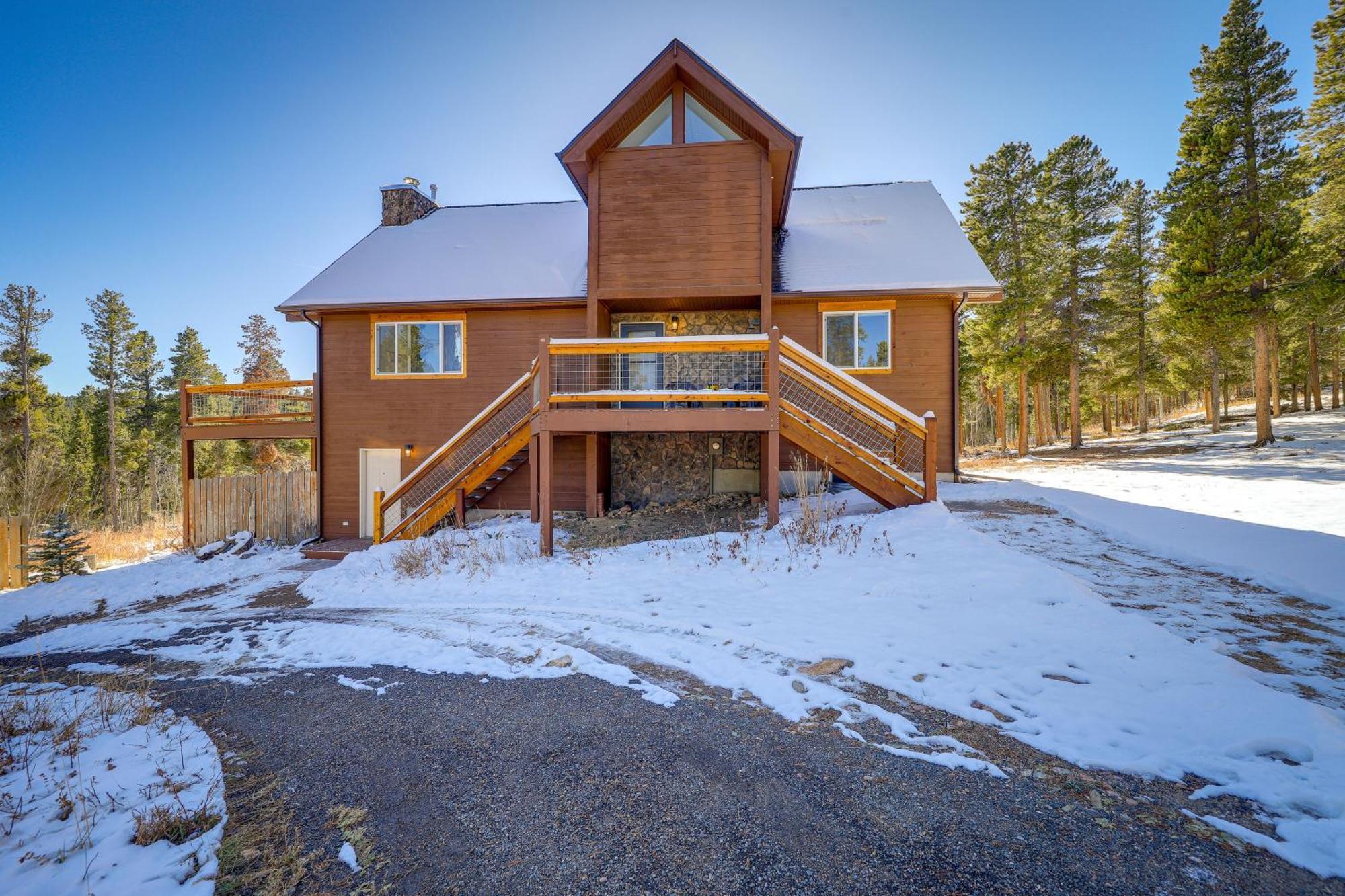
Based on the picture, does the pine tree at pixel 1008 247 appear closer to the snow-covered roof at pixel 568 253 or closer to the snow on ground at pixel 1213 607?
the snow-covered roof at pixel 568 253

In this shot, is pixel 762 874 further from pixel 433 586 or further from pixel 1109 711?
pixel 433 586

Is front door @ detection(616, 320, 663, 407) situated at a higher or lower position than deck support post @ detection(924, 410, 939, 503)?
higher

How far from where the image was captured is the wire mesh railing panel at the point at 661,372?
10.4 m

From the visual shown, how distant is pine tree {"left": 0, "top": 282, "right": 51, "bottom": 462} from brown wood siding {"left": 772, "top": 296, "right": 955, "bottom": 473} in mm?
30269

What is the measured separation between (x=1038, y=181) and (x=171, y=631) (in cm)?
2936

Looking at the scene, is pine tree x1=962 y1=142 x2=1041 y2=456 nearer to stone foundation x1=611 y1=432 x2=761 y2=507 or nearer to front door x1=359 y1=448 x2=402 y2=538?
stone foundation x1=611 y1=432 x2=761 y2=507

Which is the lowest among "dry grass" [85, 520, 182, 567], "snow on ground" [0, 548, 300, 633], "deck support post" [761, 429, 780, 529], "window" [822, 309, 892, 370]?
"dry grass" [85, 520, 182, 567]

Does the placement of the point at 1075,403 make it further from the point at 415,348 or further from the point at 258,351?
the point at 258,351

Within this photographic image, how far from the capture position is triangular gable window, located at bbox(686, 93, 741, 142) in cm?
998

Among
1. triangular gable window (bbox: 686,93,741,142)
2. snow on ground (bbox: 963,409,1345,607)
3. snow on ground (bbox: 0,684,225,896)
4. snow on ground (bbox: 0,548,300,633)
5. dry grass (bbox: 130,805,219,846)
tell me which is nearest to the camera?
snow on ground (bbox: 0,684,225,896)

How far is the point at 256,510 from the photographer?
12.3m

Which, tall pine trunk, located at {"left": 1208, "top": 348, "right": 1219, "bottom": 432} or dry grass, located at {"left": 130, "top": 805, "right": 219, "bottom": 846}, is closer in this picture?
dry grass, located at {"left": 130, "top": 805, "right": 219, "bottom": 846}

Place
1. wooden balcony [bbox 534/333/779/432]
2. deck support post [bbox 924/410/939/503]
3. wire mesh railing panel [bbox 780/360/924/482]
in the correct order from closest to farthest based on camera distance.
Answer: deck support post [bbox 924/410/939/503] < wooden balcony [bbox 534/333/779/432] < wire mesh railing panel [bbox 780/360/924/482]

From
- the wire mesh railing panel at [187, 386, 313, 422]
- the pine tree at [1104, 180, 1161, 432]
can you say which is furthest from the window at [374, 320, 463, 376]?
the pine tree at [1104, 180, 1161, 432]
